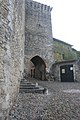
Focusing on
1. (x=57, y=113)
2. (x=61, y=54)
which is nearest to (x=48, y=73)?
(x=61, y=54)

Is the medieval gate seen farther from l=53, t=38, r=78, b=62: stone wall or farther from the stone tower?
l=53, t=38, r=78, b=62: stone wall

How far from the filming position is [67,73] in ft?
49.8

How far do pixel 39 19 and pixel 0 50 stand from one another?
13458 mm

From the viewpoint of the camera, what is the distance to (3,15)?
110 inches

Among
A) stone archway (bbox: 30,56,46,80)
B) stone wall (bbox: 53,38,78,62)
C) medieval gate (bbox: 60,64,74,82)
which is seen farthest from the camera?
stone wall (bbox: 53,38,78,62)

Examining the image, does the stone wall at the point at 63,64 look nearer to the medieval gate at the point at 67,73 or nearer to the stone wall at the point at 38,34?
the medieval gate at the point at 67,73

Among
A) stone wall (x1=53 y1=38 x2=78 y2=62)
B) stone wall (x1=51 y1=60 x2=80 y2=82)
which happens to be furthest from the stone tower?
stone wall (x1=53 y1=38 x2=78 y2=62)

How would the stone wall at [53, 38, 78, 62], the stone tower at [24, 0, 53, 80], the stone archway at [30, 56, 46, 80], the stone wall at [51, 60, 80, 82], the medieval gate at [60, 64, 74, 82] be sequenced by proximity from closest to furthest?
the stone wall at [51, 60, 80, 82] → the stone tower at [24, 0, 53, 80] → the medieval gate at [60, 64, 74, 82] → the stone archway at [30, 56, 46, 80] → the stone wall at [53, 38, 78, 62]

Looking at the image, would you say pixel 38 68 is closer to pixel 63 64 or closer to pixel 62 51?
pixel 63 64

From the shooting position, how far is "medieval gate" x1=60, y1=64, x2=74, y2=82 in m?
14.8

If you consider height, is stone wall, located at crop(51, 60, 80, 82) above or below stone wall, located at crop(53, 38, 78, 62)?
below

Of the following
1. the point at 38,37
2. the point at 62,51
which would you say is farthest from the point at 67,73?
the point at 62,51

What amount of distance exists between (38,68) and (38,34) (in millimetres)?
3856

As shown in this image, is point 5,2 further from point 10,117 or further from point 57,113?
point 57,113
